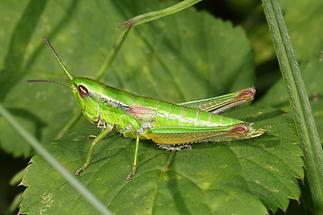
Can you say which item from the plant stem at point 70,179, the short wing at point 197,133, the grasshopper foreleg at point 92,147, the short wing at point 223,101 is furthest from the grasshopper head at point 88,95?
the plant stem at point 70,179

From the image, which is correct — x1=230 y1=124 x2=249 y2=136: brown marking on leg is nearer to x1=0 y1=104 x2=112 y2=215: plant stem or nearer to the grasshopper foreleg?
the grasshopper foreleg

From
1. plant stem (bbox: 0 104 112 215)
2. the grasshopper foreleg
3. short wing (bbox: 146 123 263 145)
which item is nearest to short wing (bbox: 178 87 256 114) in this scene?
short wing (bbox: 146 123 263 145)

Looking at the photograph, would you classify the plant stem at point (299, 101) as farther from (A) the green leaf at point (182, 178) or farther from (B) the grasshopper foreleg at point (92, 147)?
(B) the grasshopper foreleg at point (92, 147)

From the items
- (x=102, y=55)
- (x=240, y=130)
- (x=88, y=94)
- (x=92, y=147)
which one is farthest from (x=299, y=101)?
(x=102, y=55)

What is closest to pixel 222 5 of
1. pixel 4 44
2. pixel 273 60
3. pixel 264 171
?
pixel 273 60

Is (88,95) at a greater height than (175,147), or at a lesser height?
greater

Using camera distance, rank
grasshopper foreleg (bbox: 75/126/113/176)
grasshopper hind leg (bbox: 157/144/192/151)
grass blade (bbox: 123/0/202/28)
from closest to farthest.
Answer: grass blade (bbox: 123/0/202/28) → grasshopper foreleg (bbox: 75/126/113/176) → grasshopper hind leg (bbox: 157/144/192/151)

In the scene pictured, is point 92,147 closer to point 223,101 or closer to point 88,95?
point 88,95
